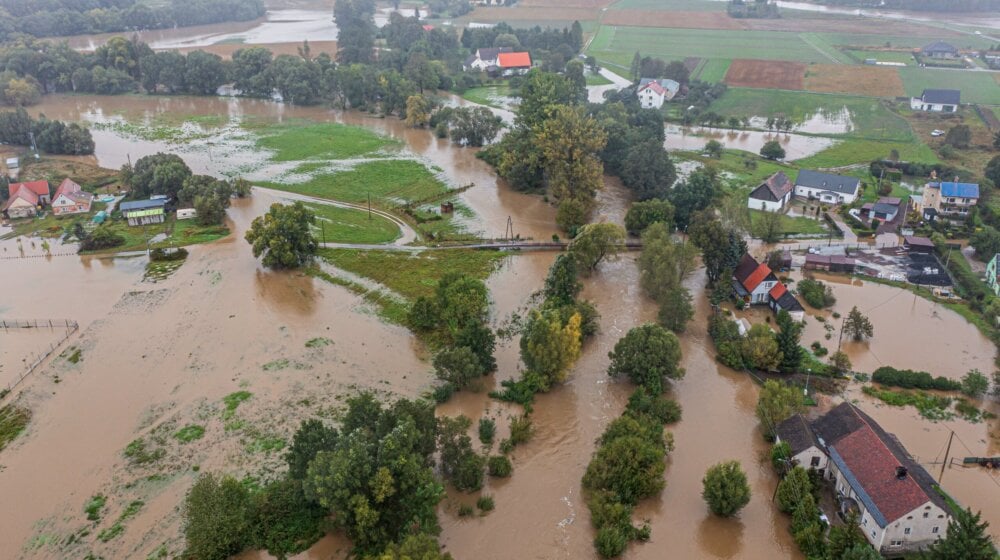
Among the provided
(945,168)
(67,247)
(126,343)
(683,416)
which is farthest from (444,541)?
(945,168)

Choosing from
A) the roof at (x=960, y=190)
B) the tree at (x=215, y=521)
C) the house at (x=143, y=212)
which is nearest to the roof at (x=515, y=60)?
the house at (x=143, y=212)

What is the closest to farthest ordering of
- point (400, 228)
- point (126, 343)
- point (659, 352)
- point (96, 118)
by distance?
1. point (659, 352)
2. point (126, 343)
3. point (400, 228)
4. point (96, 118)

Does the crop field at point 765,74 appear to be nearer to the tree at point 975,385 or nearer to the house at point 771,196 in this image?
the house at point 771,196

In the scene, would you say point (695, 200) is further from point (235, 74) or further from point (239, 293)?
point (235, 74)

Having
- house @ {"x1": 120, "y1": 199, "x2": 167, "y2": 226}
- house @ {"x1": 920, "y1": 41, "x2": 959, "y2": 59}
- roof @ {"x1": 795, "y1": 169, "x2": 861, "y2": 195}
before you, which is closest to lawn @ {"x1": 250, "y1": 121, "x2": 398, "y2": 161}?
house @ {"x1": 120, "y1": 199, "x2": 167, "y2": 226}

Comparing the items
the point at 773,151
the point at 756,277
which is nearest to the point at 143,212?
the point at 756,277

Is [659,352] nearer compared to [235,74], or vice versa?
[659,352]

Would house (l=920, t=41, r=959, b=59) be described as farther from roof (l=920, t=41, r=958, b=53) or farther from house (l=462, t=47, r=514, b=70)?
house (l=462, t=47, r=514, b=70)
